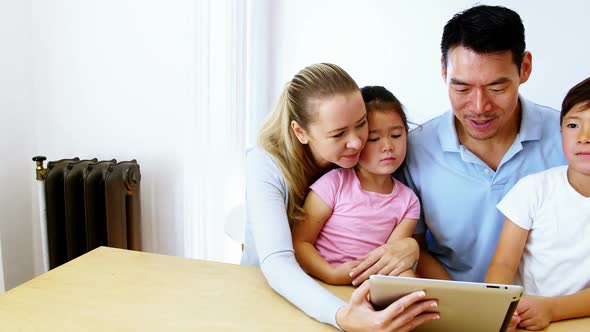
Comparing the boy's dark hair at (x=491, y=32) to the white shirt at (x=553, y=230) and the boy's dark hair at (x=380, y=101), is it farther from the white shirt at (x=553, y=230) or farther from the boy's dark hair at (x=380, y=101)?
the white shirt at (x=553, y=230)

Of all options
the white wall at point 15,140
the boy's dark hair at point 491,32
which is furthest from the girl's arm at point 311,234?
the white wall at point 15,140

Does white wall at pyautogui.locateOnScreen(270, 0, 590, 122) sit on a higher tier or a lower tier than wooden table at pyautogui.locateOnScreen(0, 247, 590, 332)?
higher

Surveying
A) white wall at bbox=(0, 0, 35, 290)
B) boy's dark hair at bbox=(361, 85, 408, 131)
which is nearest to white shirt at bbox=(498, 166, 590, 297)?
boy's dark hair at bbox=(361, 85, 408, 131)

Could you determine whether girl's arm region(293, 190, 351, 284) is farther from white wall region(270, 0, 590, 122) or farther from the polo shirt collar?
white wall region(270, 0, 590, 122)

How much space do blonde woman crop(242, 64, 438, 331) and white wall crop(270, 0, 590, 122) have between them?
41.1 inches

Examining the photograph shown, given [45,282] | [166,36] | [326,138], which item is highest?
[166,36]

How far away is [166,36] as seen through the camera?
250 cm

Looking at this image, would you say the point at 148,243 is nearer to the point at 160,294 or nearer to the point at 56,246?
the point at 56,246

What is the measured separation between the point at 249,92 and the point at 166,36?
17.5 inches

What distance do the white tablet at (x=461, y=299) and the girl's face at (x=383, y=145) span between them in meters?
0.51

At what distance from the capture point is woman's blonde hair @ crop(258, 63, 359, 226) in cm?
150

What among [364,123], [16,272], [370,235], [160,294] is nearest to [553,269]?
[370,235]

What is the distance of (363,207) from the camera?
5.00 ft

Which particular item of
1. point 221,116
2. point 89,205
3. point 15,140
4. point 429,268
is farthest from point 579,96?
point 15,140
